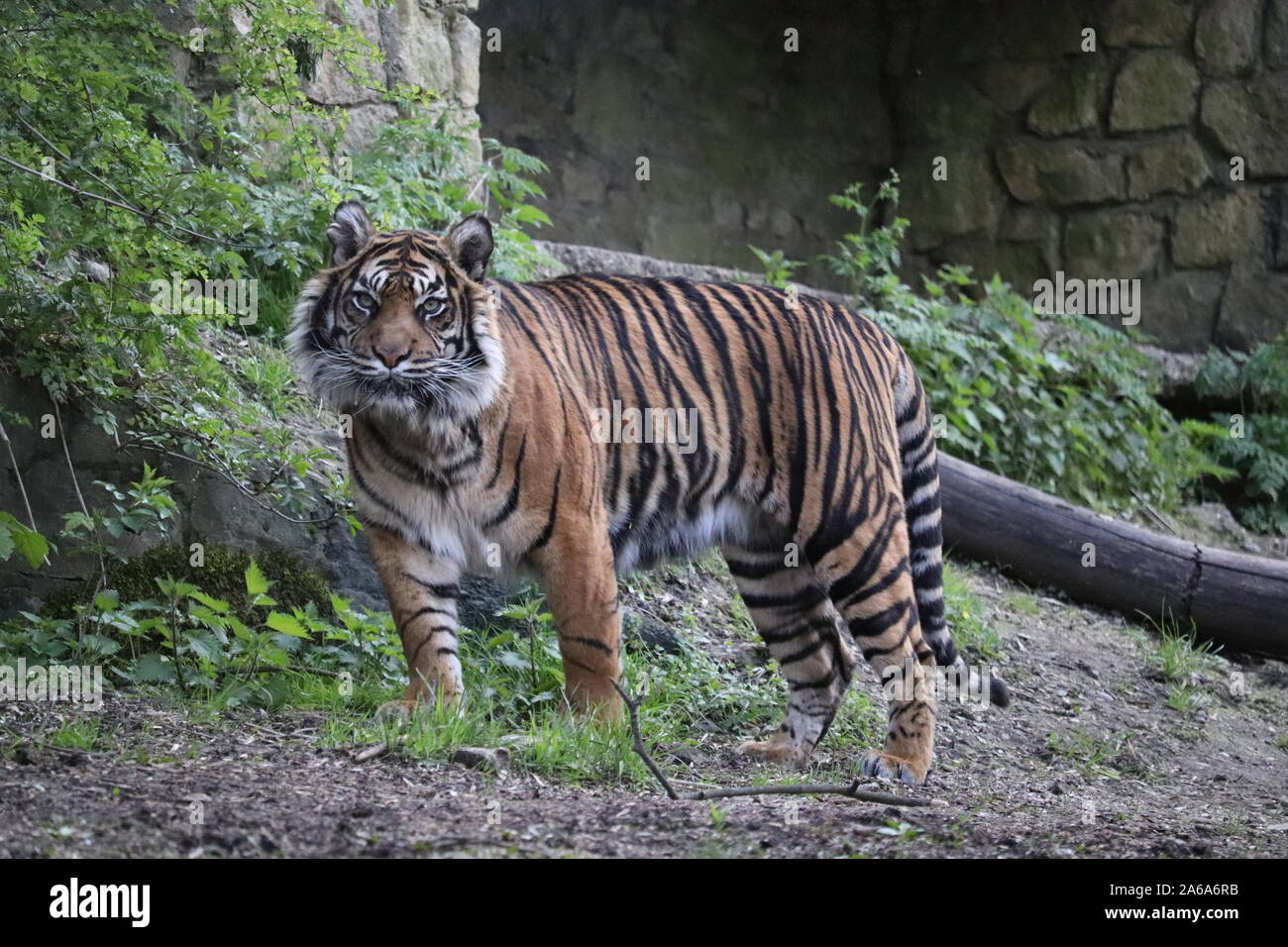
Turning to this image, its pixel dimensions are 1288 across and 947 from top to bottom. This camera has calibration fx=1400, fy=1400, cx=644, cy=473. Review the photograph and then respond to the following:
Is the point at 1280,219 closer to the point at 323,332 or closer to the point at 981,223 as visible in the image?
the point at 981,223

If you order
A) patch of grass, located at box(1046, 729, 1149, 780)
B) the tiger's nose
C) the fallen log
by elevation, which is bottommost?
patch of grass, located at box(1046, 729, 1149, 780)

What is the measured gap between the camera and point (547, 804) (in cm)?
Result: 378

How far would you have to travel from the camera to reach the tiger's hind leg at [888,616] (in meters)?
5.00

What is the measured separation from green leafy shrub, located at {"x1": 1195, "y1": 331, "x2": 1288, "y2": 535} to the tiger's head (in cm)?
670

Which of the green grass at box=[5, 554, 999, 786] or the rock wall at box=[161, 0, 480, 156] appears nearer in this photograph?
the green grass at box=[5, 554, 999, 786]

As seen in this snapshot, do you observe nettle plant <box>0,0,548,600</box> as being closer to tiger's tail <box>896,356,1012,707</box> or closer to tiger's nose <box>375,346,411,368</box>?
tiger's nose <box>375,346,411,368</box>

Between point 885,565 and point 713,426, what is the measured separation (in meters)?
0.80

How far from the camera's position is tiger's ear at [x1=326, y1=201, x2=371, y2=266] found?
457cm

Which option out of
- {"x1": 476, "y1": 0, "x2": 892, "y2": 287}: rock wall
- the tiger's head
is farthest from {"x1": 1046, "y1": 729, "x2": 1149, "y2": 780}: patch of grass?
{"x1": 476, "y1": 0, "x2": 892, "y2": 287}: rock wall

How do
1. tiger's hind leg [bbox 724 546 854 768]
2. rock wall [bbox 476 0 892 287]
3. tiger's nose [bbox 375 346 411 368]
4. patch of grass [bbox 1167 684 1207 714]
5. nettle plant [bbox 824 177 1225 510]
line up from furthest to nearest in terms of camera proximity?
rock wall [bbox 476 0 892 287] → nettle plant [bbox 824 177 1225 510] → patch of grass [bbox 1167 684 1207 714] → tiger's hind leg [bbox 724 546 854 768] → tiger's nose [bbox 375 346 411 368]

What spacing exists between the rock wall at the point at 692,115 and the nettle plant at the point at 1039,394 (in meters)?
1.95

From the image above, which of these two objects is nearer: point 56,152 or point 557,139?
point 56,152
